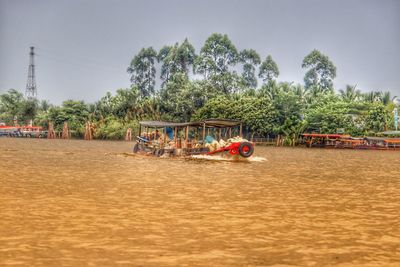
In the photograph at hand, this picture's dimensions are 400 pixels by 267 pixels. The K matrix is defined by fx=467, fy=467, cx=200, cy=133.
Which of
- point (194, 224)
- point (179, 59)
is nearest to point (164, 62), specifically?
point (179, 59)

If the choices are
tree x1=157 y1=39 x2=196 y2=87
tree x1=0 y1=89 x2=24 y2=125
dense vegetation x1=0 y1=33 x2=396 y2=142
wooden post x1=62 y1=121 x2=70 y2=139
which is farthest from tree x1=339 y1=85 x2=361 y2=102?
tree x1=0 y1=89 x2=24 y2=125

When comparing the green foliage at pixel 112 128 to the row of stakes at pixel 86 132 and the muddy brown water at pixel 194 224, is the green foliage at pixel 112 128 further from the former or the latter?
the muddy brown water at pixel 194 224

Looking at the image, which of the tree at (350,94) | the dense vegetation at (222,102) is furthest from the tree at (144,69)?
the tree at (350,94)

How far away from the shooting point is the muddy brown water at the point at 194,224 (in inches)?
209

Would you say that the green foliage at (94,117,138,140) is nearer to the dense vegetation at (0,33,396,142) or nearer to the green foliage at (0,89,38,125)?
the dense vegetation at (0,33,396,142)

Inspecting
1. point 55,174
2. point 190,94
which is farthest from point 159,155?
point 190,94

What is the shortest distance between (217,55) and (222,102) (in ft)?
50.1

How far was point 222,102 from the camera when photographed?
4962 cm

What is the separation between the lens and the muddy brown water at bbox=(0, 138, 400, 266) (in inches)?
209

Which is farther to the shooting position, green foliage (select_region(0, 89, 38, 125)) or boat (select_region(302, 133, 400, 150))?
green foliage (select_region(0, 89, 38, 125))

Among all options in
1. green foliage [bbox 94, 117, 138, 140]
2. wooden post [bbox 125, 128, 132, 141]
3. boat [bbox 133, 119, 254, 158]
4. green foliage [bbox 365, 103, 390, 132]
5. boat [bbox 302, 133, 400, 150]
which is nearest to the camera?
boat [bbox 133, 119, 254, 158]

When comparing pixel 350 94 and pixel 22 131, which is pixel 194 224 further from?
pixel 22 131

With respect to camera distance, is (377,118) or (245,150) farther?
(377,118)

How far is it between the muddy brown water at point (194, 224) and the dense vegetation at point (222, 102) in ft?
122
